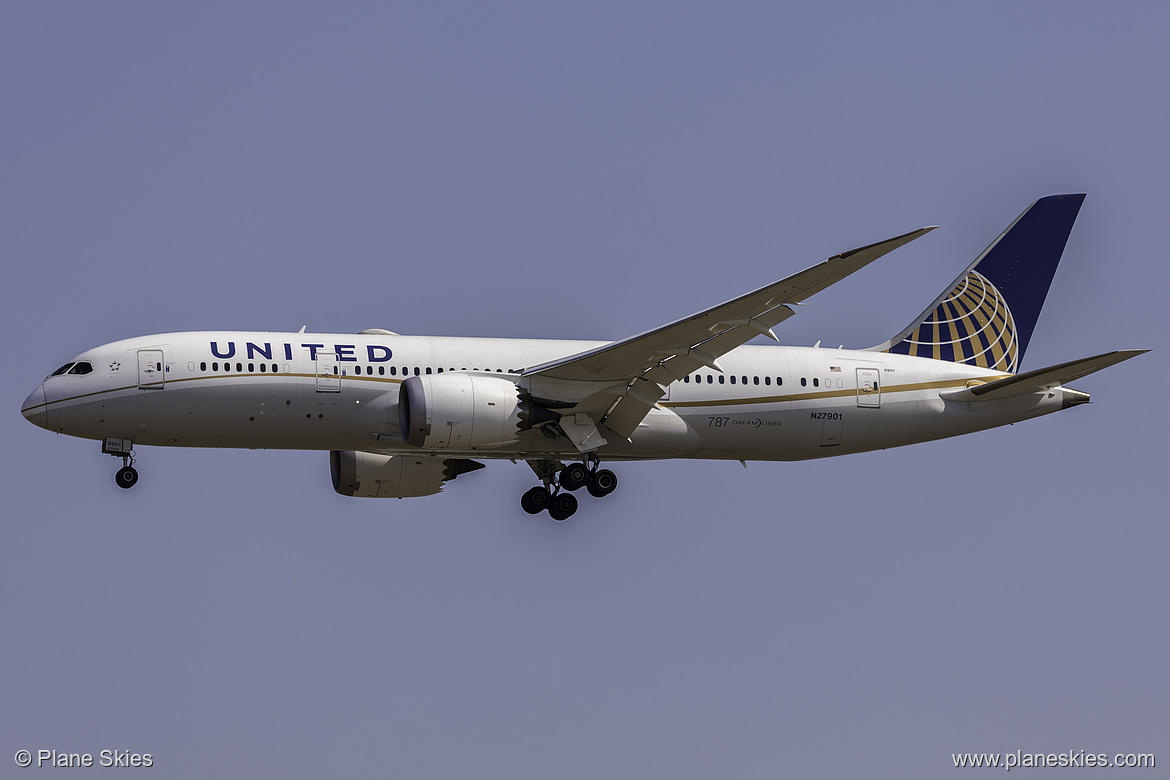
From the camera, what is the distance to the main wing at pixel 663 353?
3069 centimetres

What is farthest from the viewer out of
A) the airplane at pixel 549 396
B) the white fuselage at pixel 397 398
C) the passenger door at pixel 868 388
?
the passenger door at pixel 868 388

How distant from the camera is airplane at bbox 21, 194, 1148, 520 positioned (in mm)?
34562

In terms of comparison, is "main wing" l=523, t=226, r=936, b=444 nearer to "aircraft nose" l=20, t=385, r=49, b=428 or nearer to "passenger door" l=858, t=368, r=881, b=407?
"passenger door" l=858, t=368, r=881, b=407

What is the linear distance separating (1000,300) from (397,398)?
1742cm

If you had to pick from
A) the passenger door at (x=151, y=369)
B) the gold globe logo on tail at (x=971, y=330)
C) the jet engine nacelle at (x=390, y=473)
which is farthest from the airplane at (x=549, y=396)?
the jet engine nacelle at (x=390, y=473)

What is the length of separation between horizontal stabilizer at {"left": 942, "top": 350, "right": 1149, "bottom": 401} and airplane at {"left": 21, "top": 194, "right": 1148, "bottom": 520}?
57 millimetres

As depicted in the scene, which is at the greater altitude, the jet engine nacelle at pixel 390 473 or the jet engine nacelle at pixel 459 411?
the jet engine nacelle at pixel 390 473

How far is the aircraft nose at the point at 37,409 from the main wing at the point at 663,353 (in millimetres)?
10848

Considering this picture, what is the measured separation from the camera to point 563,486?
126ft

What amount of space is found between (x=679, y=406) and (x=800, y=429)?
315 cm

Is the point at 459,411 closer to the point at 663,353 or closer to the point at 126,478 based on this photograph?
the point at 663,353

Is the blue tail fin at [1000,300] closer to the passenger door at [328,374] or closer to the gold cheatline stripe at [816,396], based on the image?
the gold cheatline stripe at [816,396]

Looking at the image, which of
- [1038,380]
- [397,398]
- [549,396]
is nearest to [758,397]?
[549,396]

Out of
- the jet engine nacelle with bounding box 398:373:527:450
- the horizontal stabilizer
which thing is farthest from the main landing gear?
the horizontal stabilizer
